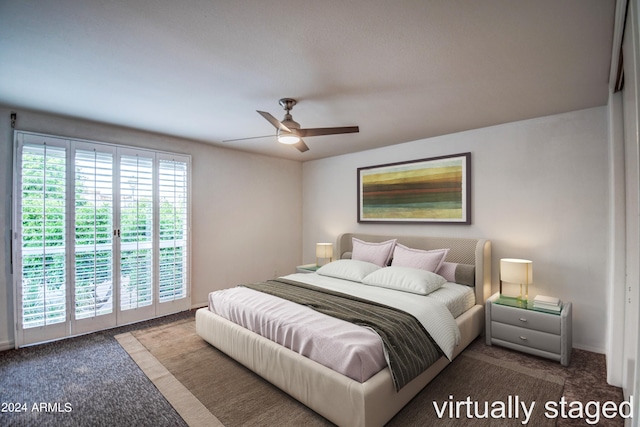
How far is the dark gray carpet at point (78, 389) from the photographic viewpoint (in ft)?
6.72

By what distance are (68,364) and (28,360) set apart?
0.44 metres

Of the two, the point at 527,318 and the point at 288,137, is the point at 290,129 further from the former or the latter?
the point at 527,318

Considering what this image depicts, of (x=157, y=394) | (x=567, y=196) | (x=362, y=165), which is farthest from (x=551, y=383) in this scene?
(x=362, y=165)

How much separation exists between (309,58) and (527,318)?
3058 millimetres

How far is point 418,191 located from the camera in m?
4.20

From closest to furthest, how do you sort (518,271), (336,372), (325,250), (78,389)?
(336,372) → (78,389) → (518,271) → (325,250)

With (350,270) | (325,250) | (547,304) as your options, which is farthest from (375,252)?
(547,304)

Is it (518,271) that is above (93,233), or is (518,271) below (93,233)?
below

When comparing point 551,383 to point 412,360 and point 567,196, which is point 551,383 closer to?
point 412,360

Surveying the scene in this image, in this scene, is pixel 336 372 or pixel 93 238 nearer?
pixel 336 372

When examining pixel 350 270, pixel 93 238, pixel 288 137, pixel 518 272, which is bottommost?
pixel 350 270

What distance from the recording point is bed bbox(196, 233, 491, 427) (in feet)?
6.02

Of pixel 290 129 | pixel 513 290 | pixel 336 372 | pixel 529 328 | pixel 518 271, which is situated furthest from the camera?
pixel 513 290

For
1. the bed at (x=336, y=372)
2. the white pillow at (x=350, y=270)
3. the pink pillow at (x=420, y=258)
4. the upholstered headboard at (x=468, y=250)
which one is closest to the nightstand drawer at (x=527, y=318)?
the bed at (x=336, y=372)
